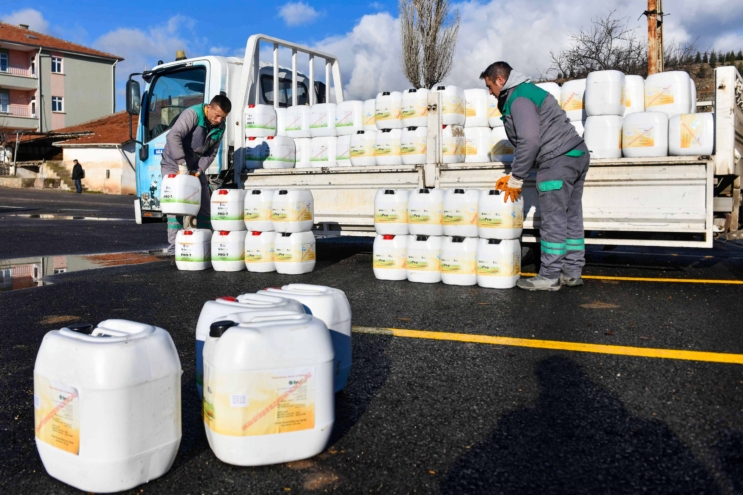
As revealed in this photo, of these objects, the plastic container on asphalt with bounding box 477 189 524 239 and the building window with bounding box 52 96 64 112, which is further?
the building window with bounding box 52 96 64 112

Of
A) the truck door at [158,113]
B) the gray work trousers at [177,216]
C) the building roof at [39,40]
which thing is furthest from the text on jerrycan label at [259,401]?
the building roof at [39,40]

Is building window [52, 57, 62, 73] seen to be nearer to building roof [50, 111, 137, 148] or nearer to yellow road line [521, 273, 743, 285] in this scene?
building roof [50, 111, 137, 148]

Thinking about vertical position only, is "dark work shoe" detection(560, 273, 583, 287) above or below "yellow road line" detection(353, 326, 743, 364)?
above

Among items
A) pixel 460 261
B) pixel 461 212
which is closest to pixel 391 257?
pixel 460 261

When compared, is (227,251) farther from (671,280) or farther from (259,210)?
(671,280)

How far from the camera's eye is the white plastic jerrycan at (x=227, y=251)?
712cm

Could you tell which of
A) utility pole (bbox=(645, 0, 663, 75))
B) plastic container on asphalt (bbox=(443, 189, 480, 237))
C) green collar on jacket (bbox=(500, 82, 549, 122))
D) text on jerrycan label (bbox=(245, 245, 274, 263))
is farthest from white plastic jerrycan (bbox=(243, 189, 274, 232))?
utility pole (bbox=(645, 0, 663, 75))

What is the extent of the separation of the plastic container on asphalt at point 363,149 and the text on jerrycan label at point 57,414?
5.57 meters

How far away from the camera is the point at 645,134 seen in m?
5.95

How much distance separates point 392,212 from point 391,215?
3 cm

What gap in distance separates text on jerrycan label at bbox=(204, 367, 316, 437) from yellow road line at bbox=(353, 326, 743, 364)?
183 centimetres

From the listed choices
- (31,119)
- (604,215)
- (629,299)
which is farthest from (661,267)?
(31,119)

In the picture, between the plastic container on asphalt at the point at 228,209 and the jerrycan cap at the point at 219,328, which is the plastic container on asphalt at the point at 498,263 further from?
the jerrycan cap at the point at 219,328

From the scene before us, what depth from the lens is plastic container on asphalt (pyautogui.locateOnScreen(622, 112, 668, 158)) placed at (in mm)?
5887
